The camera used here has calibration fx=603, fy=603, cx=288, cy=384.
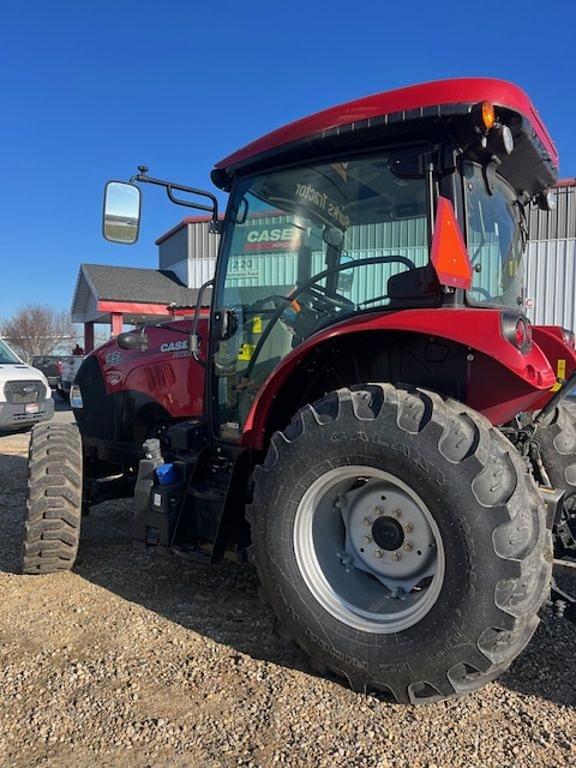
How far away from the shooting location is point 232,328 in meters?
3.35

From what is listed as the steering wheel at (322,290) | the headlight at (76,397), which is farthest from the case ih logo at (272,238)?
the headlight at (76,397)

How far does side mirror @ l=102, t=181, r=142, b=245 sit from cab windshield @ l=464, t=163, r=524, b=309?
186 cm

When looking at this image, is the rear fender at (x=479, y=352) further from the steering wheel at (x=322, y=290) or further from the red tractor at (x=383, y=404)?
the steering wheel at (x=322, y=290)

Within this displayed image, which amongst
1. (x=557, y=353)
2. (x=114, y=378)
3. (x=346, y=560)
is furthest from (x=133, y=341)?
(x=557, y=353)

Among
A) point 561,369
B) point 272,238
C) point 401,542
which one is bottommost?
point 401,542

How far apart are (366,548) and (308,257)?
1.48 meters

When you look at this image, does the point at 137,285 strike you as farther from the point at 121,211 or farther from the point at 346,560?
the point at 346,560

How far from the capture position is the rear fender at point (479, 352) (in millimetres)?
2293

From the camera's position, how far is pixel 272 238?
127 inches

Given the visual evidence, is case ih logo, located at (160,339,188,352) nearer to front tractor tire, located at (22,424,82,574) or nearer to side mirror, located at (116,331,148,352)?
side mirror, located at (116,331,148,352)

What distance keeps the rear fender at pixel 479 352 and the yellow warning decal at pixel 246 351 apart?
524 millimetres

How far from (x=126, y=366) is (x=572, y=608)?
3.17 metres

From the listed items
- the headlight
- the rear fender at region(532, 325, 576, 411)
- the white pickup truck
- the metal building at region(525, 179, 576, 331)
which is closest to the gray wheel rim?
the rear fender at region(532, 325, 576, 411)

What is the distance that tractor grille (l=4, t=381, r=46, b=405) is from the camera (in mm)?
10070
